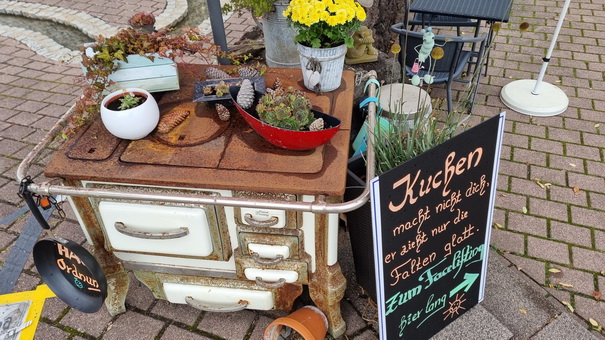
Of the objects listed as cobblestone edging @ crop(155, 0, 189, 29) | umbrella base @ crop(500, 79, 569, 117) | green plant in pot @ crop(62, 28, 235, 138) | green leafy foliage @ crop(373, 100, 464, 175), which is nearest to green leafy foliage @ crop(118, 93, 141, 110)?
green plant in pot @ crop(62, 28, 235, 138)

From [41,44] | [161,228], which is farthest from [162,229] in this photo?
[41,44]

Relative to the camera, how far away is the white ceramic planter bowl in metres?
2.02

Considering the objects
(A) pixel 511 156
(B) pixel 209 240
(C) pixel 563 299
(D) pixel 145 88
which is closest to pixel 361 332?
(B) pixel 209 240

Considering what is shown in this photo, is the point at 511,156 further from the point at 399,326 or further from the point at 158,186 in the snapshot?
the point at 158,186

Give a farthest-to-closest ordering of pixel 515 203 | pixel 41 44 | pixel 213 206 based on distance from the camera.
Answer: pixel 41 44, pixel 515 203, pixel 213 206

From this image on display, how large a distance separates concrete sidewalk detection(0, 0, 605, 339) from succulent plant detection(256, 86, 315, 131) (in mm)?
1330

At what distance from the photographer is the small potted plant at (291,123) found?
1.93 m

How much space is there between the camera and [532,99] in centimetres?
452

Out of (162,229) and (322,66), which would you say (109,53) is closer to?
(162,229)

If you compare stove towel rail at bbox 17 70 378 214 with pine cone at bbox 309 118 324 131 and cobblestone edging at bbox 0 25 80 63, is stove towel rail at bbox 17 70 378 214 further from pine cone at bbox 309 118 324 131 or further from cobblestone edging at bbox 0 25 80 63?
cobblestone edging at bbox 0 25 80 63

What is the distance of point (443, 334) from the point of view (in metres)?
2.49

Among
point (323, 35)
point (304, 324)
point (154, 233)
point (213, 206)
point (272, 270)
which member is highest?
point (323, 35)

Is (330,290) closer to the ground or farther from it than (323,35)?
closer to the ground

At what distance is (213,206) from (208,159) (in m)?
0.22
